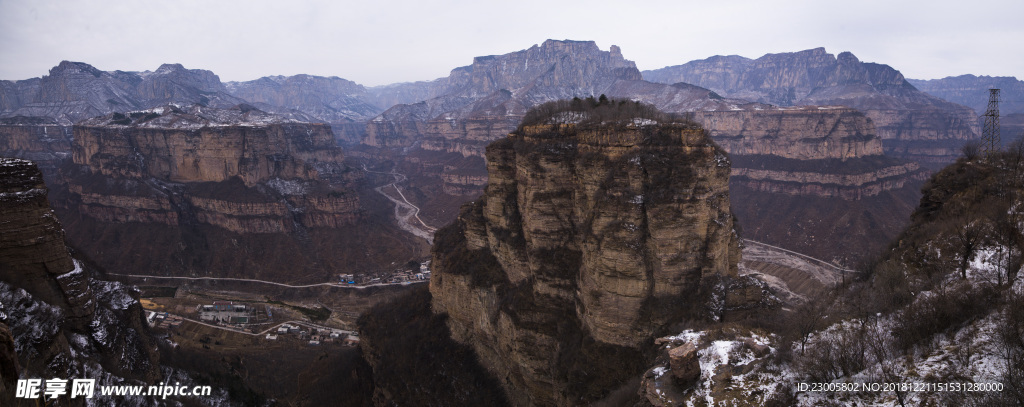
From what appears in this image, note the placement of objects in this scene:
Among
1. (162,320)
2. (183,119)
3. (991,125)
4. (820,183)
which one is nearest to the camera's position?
(991,125)

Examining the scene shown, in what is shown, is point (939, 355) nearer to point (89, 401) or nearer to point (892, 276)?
point (892, 276)

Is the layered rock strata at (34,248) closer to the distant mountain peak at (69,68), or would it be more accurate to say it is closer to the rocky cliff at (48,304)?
the rocky cliff at (48,304)

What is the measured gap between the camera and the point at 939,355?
15.7 meters

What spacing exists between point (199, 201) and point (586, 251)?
95970 millimetres

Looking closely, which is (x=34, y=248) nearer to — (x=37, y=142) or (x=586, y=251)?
(x=586, y=251)

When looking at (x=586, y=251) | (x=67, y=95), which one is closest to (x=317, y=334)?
(x=586, y=251)

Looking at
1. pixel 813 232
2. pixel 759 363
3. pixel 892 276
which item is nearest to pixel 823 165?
pixel 813 232

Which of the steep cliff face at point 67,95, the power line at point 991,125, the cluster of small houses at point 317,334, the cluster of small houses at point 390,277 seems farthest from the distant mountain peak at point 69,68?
the power line at point 991,125

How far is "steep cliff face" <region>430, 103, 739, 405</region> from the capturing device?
102 ft

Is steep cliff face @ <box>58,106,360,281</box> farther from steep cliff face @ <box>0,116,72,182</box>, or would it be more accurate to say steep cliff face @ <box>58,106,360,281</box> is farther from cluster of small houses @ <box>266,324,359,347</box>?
cluster of small houses @ <box>266,324,359,347</box>

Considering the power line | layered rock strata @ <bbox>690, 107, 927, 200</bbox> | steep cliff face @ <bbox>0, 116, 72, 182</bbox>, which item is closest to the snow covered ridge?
steep cliff face @ <bbox>0, 116, 72, 182</bbox>
